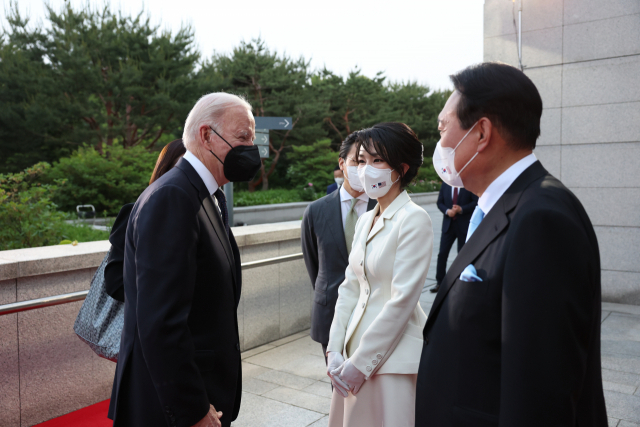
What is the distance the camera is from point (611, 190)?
7156 mm

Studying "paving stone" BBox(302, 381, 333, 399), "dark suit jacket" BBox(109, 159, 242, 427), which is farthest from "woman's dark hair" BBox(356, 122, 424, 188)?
"paving stone" BBox(302, 381, 333, 399)

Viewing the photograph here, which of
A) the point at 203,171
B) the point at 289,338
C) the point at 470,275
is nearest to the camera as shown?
the point at 470,275

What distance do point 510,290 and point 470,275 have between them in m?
0.14

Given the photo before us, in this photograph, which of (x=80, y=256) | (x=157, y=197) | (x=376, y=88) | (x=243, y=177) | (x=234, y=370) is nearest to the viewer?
(x=157, y=197)

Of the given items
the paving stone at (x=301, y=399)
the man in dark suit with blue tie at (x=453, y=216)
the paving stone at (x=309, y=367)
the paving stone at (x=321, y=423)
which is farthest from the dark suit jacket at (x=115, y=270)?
the man in dark suit with blue tie at (x=453, y=216)

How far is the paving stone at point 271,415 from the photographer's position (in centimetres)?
372

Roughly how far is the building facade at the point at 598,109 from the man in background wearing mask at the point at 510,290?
6550 mm

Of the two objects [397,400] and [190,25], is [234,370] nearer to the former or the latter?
[397,400]

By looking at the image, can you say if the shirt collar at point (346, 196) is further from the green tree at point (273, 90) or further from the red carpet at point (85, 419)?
the green tree at point (273, 90)

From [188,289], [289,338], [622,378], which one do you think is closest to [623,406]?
[622,378]

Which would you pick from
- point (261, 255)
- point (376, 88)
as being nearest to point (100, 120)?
point (261, 255)

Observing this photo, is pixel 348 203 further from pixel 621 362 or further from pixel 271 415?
A: pixel 621 362

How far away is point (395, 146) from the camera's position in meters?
2.67

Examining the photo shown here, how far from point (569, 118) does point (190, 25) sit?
23.8 meters
